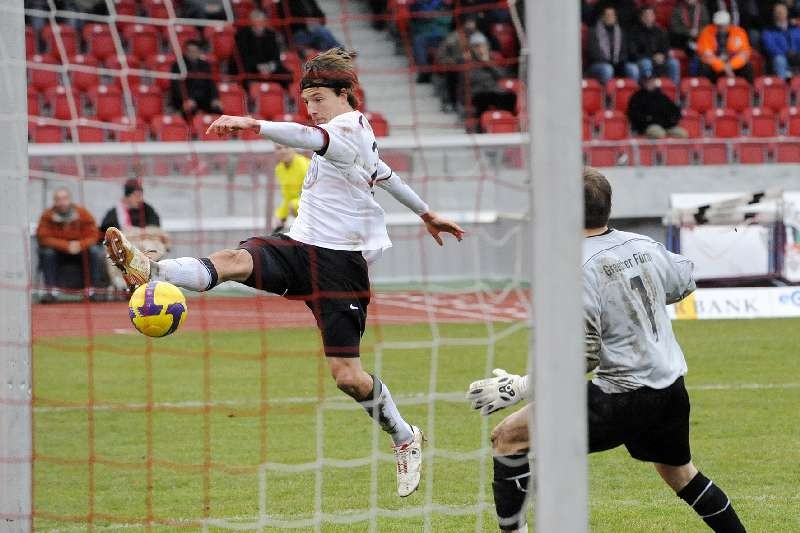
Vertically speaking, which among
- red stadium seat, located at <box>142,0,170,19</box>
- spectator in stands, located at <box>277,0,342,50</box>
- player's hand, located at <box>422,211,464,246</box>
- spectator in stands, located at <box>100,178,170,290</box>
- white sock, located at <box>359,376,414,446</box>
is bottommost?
white sock, located at <box>359,376,414,446</box>

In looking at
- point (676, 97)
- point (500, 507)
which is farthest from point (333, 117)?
point (676, 97)

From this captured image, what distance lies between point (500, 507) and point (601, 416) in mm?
578

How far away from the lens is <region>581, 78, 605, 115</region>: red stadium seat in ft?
69.8

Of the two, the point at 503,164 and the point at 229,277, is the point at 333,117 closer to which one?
the point at 229,277

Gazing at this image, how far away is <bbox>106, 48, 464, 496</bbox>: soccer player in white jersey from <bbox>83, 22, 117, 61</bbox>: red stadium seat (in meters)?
12.8

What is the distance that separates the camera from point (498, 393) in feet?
17.9

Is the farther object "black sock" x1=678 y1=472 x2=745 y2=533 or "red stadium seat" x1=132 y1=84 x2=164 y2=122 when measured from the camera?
"red stadium seat" x1=132 y1=84 x2=164 y2=122

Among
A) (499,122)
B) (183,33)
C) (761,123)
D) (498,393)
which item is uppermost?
(183,33)

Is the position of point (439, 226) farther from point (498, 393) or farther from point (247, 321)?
point (247, 321)

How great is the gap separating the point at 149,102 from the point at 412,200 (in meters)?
12.5

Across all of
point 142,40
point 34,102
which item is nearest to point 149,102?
point 142,40

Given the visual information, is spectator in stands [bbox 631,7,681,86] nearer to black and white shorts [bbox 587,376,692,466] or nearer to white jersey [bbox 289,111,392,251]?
white jersey [bbox 289,111,392,251]

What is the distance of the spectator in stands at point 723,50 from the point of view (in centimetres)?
2258

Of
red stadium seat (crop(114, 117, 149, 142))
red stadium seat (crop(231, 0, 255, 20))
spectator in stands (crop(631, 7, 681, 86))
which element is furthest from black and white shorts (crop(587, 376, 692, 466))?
spectator in stands (crop(631, 7, 681, 86))
